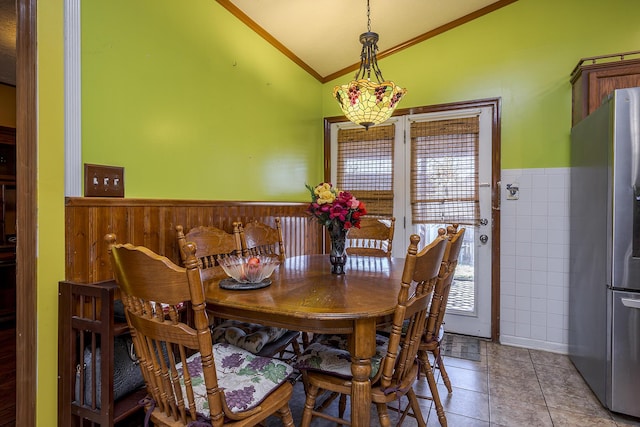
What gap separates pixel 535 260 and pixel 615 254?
99 centimetres

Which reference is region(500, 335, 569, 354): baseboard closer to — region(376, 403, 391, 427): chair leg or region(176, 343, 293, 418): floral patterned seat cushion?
region(376, 403, 391, 427): chair leg

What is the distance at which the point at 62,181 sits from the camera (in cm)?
148

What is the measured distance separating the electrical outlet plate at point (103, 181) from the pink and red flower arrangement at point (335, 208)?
952 millimetres

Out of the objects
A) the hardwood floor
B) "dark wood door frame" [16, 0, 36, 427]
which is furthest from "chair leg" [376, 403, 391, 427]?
the hardwood floor

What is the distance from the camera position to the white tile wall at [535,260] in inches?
113

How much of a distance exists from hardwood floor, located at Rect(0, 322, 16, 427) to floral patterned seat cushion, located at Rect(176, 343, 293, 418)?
50.3 inches

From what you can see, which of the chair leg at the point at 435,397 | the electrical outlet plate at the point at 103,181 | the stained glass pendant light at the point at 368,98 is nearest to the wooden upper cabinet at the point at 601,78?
the stained glass pendant light at the point at 368,98

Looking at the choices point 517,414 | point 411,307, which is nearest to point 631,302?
point 517,414

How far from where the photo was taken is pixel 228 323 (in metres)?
2.02

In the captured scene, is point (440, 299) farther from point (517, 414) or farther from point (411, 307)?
point (517, 414)

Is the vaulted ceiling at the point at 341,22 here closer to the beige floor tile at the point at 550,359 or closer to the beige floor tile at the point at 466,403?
the beige floor tile at the point at 466,403

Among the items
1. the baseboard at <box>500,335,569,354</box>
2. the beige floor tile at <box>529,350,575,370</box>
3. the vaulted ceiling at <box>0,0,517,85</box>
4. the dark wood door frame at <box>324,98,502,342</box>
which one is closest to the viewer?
the vaulted ceiling at <box>0,0,517,85</box>

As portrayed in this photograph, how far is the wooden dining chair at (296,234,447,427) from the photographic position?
1.26 meters

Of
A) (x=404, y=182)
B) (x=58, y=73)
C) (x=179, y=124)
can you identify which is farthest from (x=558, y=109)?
(x=58, y=73)
